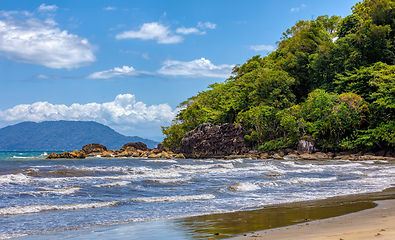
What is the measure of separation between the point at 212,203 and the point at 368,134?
34.4m

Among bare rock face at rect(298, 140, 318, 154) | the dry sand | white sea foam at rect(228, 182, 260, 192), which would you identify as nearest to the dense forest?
bare rock face at rect(298, 140, 318, 154)

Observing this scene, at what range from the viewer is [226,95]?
2534 inches

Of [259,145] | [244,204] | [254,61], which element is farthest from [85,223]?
[254,61]

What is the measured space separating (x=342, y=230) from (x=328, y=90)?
46897 millimetres

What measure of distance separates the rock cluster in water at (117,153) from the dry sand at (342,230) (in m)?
48.0

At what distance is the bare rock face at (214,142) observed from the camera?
179 ft

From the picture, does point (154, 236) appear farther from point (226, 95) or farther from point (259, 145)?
point (226, 95)

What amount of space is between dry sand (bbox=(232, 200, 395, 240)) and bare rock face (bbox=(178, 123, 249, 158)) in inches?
1792

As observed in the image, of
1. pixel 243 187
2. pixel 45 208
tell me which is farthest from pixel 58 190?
pixel 243 187

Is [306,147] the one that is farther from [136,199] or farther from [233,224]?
[233,224]

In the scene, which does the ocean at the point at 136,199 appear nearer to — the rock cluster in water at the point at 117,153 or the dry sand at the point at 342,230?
the dry sand at the point at 342,230

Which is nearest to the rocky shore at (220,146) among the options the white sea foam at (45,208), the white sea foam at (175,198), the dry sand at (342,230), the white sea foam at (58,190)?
the white sea foam at (175,198)

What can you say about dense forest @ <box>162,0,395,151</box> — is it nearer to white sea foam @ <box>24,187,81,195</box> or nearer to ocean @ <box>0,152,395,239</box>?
ocean @ <box>0,152,395,239</box>

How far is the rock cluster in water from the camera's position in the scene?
190 ft
